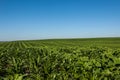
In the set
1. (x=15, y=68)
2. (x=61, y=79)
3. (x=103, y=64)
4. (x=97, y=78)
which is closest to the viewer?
(x=97, y=78)

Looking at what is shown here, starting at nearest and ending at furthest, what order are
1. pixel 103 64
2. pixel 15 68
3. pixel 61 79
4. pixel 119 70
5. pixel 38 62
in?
pixel 61 79, pixel 119 70, pixel 103 64, pixel 15 68, pixel 38 62

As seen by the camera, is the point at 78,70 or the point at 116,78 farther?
the point at 78,70

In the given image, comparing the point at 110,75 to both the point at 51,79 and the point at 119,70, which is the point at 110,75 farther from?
the point at 51,79

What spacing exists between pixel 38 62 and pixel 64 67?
81.4 inches

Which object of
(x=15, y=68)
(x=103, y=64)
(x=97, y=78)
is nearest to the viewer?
(x=97, y=78)

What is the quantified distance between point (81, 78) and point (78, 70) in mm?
1076

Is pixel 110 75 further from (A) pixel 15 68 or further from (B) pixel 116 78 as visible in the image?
(A) pixel 15 68

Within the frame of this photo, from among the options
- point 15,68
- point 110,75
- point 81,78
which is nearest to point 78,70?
point 81,78

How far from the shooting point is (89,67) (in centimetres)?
849

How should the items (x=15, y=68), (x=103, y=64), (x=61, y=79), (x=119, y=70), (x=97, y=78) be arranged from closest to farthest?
(x=97, y=78), (x=61, y=79), (x=119, y=70), (x=103, y=64), (x=15, y=68)

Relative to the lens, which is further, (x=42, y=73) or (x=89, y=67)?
(x=42, y=73)

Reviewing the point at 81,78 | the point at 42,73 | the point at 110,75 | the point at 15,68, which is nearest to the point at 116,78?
the point at 110,75

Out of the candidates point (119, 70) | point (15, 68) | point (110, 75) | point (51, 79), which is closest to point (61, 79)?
point (51, 79)

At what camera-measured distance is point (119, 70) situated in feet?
27.5
